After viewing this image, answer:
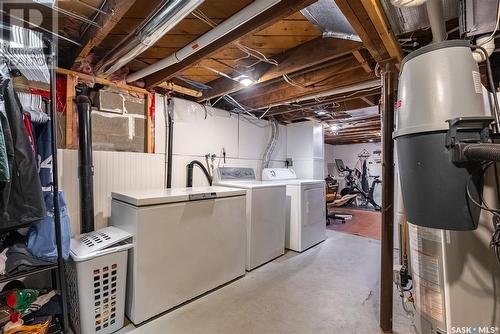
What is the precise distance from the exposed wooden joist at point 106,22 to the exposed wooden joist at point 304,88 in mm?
1761

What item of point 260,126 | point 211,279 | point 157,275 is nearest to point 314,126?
point 260,126

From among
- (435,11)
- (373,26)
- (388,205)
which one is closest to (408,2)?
(435,11)

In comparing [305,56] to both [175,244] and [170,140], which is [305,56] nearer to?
[170,140]

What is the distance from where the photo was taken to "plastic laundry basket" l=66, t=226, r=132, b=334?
5.38 ft

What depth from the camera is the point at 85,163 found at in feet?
6.83

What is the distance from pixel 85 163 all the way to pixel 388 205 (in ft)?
8.20

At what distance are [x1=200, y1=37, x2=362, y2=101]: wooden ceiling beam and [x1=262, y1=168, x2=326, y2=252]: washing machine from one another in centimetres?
161

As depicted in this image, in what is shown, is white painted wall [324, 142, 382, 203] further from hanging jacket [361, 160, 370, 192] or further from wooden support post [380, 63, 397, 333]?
wooden support post [380, 63, 397, 333]

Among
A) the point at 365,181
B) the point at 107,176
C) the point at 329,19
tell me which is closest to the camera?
the point at 329,19

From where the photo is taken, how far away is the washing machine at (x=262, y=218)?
277 centimetres

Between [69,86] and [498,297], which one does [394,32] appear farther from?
[69,86]

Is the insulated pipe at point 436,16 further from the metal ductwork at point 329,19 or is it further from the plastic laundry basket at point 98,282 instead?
the plastic laundry basket at point 98,282

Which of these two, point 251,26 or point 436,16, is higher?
point 251,26

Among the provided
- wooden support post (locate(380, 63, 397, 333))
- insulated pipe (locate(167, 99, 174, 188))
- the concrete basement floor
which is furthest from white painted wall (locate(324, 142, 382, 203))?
insulated pipe (locate(167, 99, 174, 188))
